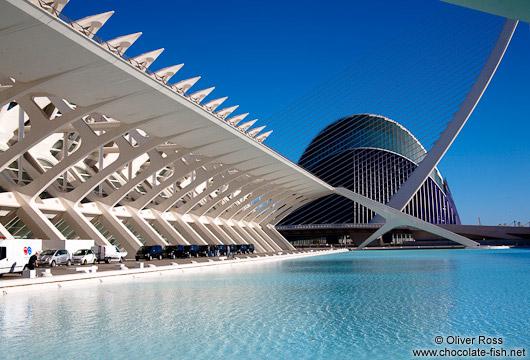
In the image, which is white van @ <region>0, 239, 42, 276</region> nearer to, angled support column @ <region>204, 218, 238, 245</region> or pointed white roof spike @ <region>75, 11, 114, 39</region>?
pointed white roof spike @ <region>75, 11, 114, 39</region>

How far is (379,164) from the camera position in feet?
238

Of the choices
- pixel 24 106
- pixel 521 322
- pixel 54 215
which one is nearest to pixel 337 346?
pixel 521 322

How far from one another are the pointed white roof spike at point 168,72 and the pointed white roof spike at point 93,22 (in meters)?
3.26

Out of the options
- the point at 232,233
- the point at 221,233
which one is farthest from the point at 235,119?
the point at 232,233

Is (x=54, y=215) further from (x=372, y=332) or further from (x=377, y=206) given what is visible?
(x=377, y=206)

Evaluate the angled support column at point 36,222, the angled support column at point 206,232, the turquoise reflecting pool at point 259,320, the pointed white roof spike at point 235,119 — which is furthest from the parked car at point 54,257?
the angled support column at point 206,232

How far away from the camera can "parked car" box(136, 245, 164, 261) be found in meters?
24.7

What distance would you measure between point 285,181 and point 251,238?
23.3 feet

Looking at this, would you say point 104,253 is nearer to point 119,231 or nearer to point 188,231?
point 119,231

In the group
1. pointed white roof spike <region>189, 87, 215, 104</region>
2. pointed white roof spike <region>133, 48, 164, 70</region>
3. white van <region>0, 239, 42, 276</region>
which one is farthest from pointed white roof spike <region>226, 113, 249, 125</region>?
white van <region>0, 239, 42, 276</region>

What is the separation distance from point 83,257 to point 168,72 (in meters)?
8.51

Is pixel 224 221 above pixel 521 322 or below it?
above

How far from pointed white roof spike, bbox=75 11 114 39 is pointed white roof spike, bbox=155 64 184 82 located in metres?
3.26

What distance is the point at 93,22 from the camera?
50.2 feet
